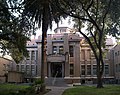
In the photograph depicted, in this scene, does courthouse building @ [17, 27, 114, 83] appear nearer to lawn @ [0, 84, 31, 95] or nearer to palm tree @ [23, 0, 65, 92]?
palm tree @ [23, 0, 65, 92]

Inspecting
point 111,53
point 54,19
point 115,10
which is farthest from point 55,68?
point 115,10

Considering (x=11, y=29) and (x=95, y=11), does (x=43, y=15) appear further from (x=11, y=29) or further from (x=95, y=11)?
(x=95, y=11)

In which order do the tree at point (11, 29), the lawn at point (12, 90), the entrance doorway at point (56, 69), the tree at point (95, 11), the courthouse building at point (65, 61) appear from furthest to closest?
the entrance doorway at point (56, 69) → the courthouse building at point (65, 61) → the tree at point (95, 11) → the tree at point (11, 29) → the lawn at point (12, 90)

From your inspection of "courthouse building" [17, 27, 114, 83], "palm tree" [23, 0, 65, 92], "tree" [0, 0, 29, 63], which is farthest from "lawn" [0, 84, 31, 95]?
"courthouse building" [17, 27, 114, 83]

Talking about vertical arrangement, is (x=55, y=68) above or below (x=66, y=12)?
below

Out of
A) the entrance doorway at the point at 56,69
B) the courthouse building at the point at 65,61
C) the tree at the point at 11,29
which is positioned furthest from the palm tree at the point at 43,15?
the entrance doorway at the point at 56,69

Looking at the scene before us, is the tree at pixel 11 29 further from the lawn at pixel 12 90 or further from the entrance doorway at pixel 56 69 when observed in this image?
the entrance doorway at pixel 56 69

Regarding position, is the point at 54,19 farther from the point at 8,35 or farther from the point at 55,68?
the point at 55,68

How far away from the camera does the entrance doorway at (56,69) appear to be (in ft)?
179

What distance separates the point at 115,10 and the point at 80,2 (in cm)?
354

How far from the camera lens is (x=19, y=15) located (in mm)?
24766

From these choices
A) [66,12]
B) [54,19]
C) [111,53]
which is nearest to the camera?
[66,12]

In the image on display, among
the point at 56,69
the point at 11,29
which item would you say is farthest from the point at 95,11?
the point at 56,69

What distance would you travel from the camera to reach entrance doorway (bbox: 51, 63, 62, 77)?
54.5 meters
